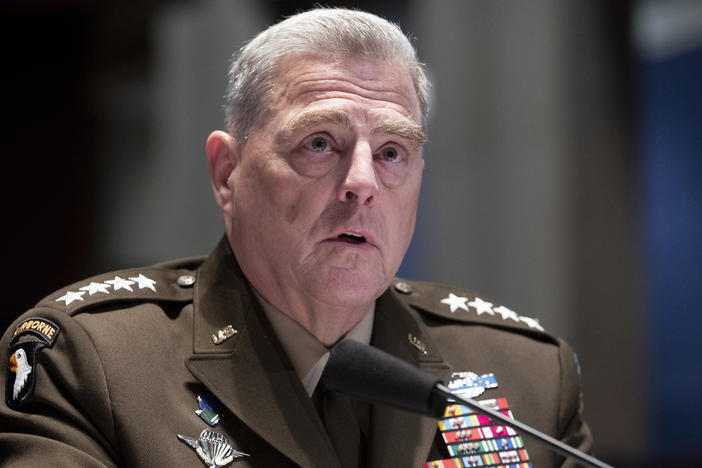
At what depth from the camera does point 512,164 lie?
14.9 feet

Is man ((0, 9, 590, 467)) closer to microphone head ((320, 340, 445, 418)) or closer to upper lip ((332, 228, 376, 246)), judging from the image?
upper lip ((332, 228, 376, 246))

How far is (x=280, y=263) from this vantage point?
5.85 ft

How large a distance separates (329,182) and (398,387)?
0.57 meters

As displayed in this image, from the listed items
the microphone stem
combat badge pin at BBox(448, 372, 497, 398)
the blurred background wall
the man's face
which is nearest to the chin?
the man's face

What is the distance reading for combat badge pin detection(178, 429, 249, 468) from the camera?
63.5 inches

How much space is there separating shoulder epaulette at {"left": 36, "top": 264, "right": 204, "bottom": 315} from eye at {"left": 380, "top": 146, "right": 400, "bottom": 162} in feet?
1.62

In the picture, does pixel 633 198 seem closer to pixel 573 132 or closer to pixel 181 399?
pixel 573 132

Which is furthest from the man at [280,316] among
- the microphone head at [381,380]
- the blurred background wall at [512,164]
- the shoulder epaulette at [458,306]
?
the blurred background wall at [512,164]

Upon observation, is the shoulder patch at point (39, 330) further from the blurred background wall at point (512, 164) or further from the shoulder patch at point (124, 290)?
the blurred background wall at point (512, 164)

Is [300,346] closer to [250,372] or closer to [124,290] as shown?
[250,372]

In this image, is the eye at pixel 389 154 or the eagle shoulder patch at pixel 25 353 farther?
the eye at pixel 389 154

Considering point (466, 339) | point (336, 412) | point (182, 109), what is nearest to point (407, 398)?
point (336, 412)

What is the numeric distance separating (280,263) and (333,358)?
1.60 ft

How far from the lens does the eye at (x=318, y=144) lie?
1.76 m
